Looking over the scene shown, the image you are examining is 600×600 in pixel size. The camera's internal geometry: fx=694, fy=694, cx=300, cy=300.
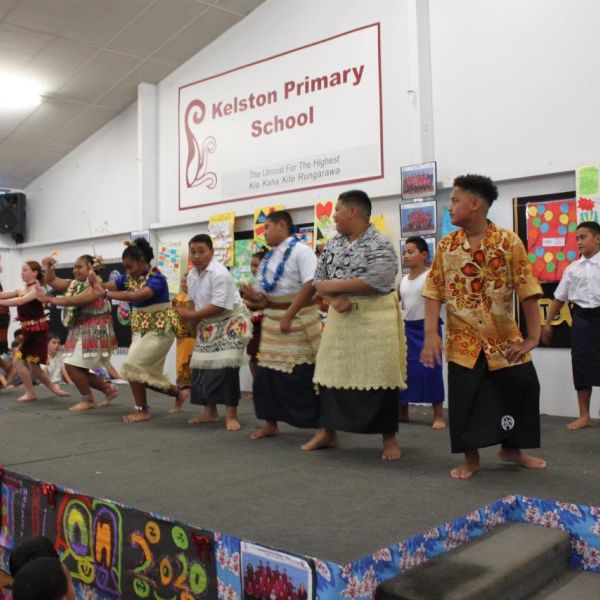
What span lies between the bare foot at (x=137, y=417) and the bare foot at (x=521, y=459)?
8.95ft

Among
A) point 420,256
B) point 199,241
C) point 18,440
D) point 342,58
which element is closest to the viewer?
point 18,440

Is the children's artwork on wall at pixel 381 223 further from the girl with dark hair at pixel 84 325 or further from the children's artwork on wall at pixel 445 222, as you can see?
the girl with dark hair at pixel 84 325

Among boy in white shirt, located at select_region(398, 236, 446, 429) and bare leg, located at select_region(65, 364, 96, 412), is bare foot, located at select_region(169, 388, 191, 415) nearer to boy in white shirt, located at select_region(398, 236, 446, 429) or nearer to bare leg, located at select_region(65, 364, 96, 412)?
bare leg, located at select_region(65, 364, 96, 412)

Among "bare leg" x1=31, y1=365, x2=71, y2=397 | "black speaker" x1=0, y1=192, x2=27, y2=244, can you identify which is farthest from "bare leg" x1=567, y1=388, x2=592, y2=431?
"black speaker" x1=0, y1=192, x2=27, y2=244

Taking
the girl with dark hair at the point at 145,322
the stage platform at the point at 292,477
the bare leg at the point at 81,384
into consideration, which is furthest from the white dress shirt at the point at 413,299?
the bare leg at the point at 81,384

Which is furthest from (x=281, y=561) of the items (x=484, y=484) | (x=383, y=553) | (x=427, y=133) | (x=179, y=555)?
(x=427, y=133)

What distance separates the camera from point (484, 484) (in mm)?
2873

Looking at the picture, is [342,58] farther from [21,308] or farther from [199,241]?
[21,308]

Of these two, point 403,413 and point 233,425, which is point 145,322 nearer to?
point 233,425

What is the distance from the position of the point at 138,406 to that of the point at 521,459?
2882 millimetres

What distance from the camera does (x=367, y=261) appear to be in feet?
11.2

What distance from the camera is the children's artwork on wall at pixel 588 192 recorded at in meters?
4.87

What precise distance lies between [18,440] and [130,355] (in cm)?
95

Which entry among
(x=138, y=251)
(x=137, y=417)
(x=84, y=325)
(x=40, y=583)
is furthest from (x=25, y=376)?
(x=40, y=583)
